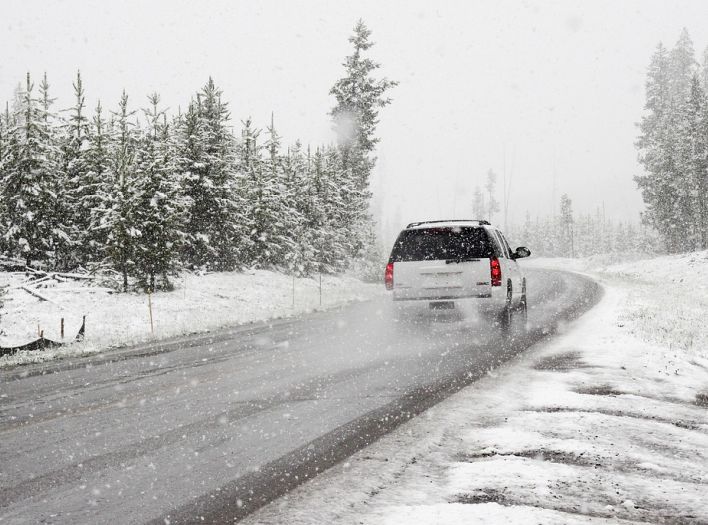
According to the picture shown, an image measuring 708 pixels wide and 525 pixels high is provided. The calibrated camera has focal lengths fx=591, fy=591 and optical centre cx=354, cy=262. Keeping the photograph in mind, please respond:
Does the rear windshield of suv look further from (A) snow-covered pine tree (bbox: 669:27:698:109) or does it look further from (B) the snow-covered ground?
(A) snow-covered pine tree (bbox: 669:27:698:109)

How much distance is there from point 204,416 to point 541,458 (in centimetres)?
306

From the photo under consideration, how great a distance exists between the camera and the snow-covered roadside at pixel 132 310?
1270 cm

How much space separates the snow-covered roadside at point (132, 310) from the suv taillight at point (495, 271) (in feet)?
21.3

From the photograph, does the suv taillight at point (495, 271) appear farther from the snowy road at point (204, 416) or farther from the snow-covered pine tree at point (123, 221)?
the snow-covered pine tree at point (123, 221)

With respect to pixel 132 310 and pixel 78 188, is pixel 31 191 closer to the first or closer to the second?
pixel 78 188

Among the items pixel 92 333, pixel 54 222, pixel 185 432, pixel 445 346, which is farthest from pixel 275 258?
pixel 185 432

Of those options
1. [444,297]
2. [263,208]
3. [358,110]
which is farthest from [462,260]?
[358,110]

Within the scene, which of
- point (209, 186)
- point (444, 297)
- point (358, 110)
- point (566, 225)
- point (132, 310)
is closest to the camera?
point (444, 297)

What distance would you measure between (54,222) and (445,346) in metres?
19.0

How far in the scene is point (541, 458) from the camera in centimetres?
420

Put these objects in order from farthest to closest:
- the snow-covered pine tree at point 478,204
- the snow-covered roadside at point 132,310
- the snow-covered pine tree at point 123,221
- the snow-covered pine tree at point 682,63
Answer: the snow-covered pine tree at point 478,204 → the snow-covered pine tree at point 682,63 → the snow-covered pine tree at point 123,221 → the snow-covered roadside at point 132,310

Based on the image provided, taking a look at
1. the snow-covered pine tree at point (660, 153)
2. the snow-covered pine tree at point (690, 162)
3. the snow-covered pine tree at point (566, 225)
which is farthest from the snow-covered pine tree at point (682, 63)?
the snow-covered pine tree at point (566, 225)

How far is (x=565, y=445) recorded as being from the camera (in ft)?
14.7

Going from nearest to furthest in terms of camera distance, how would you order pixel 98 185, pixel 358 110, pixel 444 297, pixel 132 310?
pixel 444 297, pixel 132 310, pixel 98 185, pixel 358 110
